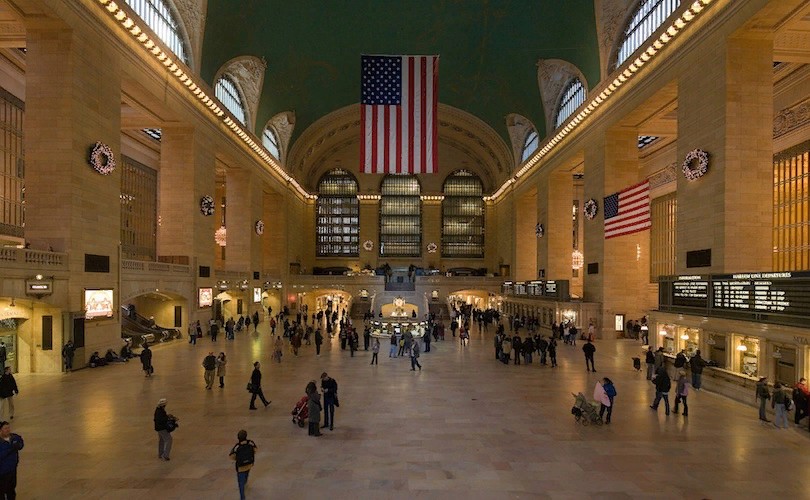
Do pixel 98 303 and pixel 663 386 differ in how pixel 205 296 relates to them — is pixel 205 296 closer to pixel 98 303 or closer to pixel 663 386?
pixel 98 303

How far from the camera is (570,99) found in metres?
32.1

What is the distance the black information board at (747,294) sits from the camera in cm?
1126

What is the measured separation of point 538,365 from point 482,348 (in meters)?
4.36

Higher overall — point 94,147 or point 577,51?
point 577,51

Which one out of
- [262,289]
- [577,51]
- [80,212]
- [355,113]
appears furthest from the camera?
[355,113]

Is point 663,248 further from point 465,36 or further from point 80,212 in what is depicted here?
point 80,212

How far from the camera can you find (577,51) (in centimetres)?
2767

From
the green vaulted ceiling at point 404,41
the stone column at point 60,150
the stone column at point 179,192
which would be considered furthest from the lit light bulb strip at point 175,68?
the stone column at point 179,192

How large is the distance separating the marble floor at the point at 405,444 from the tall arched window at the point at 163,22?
15.0 meters

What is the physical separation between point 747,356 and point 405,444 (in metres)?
9.63

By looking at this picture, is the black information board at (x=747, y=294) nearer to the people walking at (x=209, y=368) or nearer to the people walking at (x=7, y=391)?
the people walking at (x=209, y=368)

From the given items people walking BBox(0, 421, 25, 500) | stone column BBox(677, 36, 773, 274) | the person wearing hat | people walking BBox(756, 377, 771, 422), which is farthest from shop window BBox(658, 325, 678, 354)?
people walking BBox(0, 421, 25, 500)

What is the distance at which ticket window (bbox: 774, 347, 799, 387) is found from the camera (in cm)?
1116

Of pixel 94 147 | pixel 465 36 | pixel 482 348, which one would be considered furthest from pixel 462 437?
pixel 465 36
